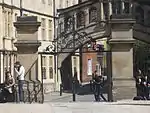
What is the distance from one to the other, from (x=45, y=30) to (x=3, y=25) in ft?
29.6

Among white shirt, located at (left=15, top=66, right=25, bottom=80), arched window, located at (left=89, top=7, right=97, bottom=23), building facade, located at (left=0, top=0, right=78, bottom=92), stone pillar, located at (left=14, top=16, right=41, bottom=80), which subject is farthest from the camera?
building facade, located at (left=0, top=0, right=78, bottom=92)

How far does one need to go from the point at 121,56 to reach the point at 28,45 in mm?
3595

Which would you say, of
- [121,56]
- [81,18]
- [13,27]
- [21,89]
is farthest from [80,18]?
[21,89]

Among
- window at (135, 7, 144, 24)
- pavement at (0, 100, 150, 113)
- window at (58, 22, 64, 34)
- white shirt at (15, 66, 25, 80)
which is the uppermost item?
window at (135, 7, 144, 24)

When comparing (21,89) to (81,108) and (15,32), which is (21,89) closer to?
(81,108)

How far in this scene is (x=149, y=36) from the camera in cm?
2488

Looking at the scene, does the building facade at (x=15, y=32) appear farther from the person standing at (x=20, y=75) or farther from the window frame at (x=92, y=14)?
the person standing at (x=20, y=75)

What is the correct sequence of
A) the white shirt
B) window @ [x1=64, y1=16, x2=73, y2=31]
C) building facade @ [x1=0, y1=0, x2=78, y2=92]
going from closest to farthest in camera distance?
the white shirt < window @ [x1=64, y1=16, x2=73, y2=31] < building facade @ [x1=0, y1=0, x2=78, y2=92]

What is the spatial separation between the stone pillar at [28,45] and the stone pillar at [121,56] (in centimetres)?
294

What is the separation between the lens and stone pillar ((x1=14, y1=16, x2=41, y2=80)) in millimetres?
21625

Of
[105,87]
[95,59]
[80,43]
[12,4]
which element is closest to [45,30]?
[12,4]

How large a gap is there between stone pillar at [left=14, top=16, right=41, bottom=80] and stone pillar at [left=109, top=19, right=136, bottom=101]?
2940 mm

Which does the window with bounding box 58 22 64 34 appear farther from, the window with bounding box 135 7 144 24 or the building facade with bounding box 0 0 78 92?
the window with bounding box 135 7 144 24

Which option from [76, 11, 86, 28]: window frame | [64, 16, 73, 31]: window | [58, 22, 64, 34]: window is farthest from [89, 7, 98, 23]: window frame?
[58, 22, 64, 34]: window
